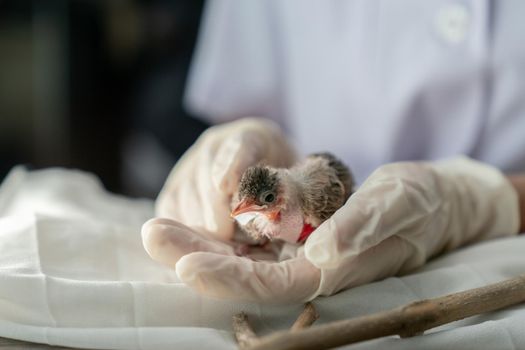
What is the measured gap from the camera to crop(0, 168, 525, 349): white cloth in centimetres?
44

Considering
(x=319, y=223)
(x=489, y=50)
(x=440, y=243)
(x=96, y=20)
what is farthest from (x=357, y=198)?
(x=96, y=20)

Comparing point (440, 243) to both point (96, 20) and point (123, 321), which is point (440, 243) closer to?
point (123, 321)

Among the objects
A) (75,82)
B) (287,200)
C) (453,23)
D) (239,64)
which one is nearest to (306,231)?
(287,200)

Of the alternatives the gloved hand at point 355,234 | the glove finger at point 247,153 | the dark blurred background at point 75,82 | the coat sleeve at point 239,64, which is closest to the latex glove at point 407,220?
the gloved hand at point 355,234

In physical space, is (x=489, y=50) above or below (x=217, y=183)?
above

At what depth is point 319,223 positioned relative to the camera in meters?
0.49

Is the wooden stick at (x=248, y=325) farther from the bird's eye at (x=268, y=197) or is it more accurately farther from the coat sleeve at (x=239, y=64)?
the coat sleeve at (x=239, y=64)

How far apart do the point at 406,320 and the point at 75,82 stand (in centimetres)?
147

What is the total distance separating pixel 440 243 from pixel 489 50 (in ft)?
0.97

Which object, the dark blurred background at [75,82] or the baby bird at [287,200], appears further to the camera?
the dark blurred background at [75,82]

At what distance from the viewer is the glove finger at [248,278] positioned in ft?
1.43

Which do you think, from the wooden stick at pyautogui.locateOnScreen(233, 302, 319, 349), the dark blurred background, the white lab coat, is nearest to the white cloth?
the wooden stick at pyautogui.locateOnScreen(233, 302, 319, 349)

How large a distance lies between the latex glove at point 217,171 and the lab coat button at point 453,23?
0.25 metres

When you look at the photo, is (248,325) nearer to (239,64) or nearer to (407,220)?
(407,220)
